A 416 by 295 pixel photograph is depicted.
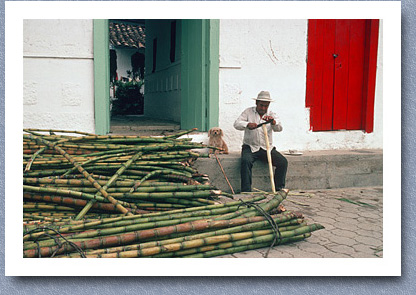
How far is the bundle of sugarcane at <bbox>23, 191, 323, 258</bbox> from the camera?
3289 mm

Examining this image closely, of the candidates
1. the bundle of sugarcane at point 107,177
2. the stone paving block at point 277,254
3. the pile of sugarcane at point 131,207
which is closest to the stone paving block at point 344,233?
the pile of sugarcane at point 131,207

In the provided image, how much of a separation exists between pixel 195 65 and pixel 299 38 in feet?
5.69

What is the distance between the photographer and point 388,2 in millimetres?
3135

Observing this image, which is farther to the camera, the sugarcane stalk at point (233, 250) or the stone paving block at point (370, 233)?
the stone paving block at point (370, 233)

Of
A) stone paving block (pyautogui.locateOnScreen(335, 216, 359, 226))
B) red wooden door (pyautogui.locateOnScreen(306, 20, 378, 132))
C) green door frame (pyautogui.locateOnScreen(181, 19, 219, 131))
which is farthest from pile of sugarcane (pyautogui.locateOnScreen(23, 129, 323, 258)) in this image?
red wooden door (pyautogui.locateOnScreen(306, 20, 378, 132))

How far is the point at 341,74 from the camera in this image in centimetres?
729

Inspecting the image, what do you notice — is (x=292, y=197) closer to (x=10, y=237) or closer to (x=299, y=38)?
(x=299, y=38)

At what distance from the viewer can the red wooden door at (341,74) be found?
6969 millimetres

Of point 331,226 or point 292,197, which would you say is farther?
point 292,197

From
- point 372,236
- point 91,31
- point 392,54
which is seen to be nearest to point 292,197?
point 372,236

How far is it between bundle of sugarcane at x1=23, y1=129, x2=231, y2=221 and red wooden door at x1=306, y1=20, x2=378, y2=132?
9.71 feet

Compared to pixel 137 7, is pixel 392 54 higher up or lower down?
lower down

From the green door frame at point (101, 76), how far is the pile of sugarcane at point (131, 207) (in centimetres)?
115

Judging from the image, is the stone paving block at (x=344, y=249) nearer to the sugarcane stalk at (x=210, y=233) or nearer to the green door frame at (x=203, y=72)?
the sugarcane stalk at (x=210, y=233)
